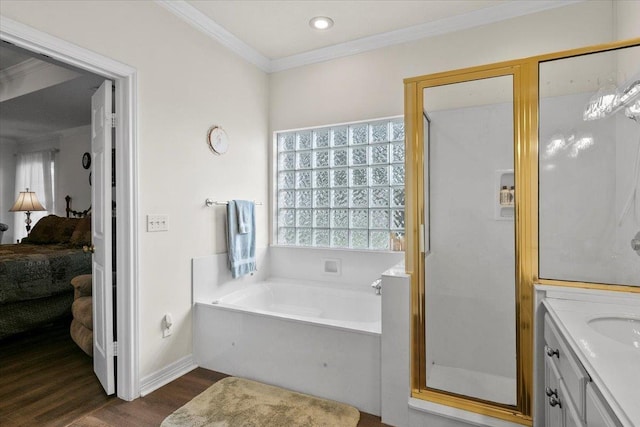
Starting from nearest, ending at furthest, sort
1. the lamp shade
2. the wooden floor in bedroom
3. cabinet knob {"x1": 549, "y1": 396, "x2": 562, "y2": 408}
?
cabinet knob {"x1": 549, "y1": 396, "x2": 562, "y2": 408}, the wooden floor in bedroom, the lamp shade

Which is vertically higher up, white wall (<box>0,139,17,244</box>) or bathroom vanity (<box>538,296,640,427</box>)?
white wall (<box>0,139,17,244</box>)

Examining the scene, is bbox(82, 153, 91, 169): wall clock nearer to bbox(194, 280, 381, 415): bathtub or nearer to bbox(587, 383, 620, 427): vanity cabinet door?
bbox(194, 280, 381, 415): bathtub

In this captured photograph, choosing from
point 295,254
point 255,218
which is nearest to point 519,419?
point 295,254

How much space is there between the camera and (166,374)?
7.86ft

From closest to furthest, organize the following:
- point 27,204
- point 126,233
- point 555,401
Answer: point 555,401 → point 126,233 → point 27,204

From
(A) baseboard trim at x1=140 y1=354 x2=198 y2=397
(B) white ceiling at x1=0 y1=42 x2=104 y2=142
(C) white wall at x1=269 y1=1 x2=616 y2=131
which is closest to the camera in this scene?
(A) baseboard trim at x1=140 y1=354 x2=198 y2=397

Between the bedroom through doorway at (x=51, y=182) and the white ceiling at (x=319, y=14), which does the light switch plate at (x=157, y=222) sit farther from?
the white ceiling at (x=319, y=14)

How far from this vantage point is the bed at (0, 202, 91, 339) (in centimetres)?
303

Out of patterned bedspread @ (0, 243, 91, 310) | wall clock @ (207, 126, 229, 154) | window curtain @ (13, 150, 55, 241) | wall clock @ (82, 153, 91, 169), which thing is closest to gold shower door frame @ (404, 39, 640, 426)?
wall clock @ (207, 126, 229, 154)

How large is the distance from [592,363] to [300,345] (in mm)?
1620

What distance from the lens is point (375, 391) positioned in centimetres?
200

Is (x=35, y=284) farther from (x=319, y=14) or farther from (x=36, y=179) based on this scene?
(x=36, y=179)

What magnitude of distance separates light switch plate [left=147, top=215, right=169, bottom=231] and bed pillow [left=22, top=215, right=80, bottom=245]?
9.21ft

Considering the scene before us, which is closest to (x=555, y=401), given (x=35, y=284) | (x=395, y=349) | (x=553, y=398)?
(x=553, y=398)
